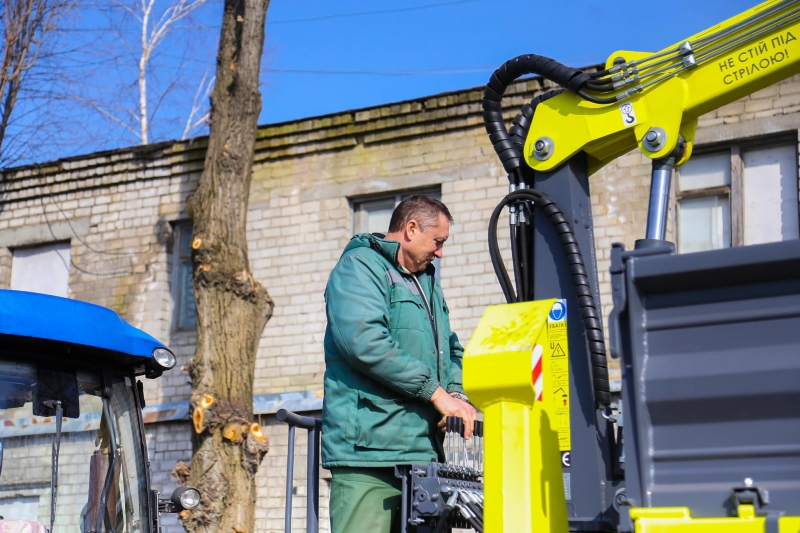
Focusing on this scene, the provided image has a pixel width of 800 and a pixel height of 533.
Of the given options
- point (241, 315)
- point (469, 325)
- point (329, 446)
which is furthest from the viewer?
point (469, 325)

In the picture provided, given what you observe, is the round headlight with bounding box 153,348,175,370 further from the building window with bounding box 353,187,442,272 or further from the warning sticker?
the building window with bounding box 353,187,442,272

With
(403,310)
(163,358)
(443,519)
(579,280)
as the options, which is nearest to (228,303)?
(163,358)

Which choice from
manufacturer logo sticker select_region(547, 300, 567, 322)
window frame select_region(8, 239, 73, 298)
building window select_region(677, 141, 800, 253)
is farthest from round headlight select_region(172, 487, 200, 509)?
window frame select_region(8, 239, 73, 298)

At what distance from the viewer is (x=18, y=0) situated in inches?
615

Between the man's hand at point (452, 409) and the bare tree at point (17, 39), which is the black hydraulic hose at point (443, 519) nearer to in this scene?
the man's hand at point (452, 409)

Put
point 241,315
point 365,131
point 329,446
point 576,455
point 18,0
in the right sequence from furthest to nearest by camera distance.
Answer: point 18,0, point 365,131, point 241,315, point 329,446, point 576,455

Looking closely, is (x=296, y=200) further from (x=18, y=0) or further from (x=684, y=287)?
(x=684, y=287)

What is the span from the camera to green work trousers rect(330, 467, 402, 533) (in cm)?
425

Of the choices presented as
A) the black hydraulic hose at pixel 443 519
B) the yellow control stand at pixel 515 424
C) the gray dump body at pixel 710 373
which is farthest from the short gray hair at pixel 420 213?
the gray dump body at pixel 710 373

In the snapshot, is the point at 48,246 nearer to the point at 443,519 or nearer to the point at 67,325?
the point at 67,325

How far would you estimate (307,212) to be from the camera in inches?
502

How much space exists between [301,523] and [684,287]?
9555mm

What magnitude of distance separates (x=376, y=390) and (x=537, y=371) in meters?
1.39

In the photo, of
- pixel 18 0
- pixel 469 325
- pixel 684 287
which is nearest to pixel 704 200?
pixel 469 325
